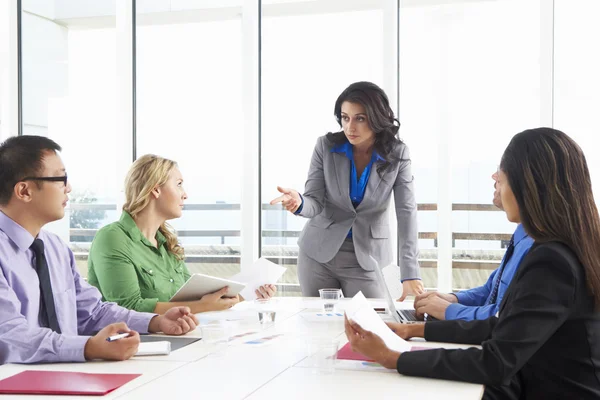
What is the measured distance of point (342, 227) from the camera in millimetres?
3518

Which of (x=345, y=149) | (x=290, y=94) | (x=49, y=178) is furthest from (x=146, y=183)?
(x=290, y=94)

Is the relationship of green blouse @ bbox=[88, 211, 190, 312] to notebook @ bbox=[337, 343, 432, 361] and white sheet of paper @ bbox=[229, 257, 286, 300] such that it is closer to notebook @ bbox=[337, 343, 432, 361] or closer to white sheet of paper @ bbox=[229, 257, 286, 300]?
white sheet of paper @ bbox=[229, 257, 286, 300]

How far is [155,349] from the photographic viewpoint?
2.00 m

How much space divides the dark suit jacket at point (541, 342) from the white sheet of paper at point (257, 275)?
1.37m

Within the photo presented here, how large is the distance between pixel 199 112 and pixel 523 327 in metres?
4.15

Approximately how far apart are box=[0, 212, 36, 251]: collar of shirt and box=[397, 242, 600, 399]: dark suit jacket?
125 centimetres

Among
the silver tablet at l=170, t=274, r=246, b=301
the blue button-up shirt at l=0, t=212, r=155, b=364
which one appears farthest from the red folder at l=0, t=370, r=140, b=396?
the silver tablet at l=170, t=274, r=246, b=301

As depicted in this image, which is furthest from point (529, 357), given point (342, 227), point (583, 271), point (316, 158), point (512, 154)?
point (316, 158)

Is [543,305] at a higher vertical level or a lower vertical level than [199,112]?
lower

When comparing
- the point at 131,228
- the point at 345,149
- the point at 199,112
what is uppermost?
the point at 199,112

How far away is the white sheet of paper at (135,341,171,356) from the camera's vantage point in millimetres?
1979

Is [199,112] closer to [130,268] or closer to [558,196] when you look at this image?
[130,268]

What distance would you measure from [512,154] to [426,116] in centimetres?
303

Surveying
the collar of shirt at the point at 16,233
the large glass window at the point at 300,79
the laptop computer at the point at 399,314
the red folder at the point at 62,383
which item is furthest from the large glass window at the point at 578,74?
the red folder at the point at 62,383
